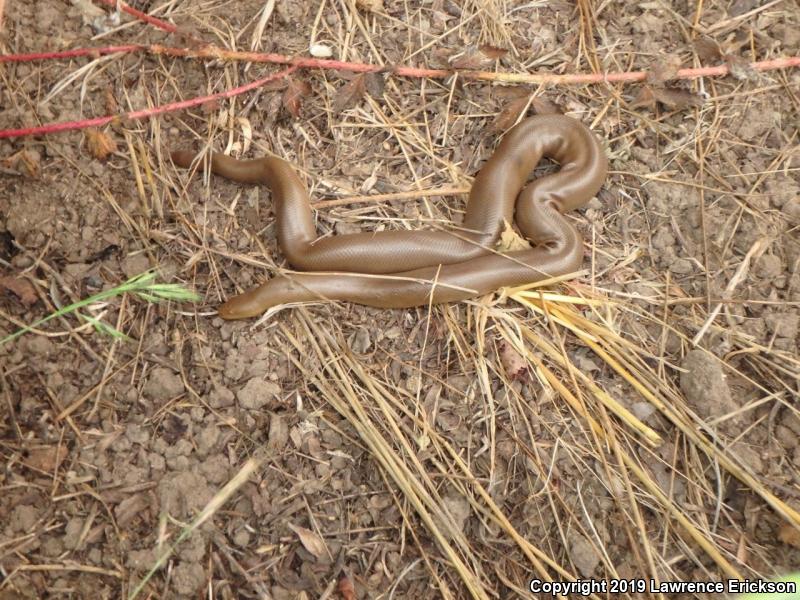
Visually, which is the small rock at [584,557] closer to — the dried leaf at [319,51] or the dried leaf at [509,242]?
the dried leaf at [509,242]

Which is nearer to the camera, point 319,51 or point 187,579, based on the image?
point 187,579

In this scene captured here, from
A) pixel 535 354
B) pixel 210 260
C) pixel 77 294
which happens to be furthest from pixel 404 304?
pixel 77 294

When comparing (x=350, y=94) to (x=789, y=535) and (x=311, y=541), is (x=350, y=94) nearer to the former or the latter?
(x=311, y=541)

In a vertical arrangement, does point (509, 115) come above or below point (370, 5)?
below

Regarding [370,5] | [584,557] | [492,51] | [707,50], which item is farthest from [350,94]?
[584,557]

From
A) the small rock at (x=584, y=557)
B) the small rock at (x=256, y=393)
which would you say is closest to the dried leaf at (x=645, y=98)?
the small rock at (x=584, y=557)

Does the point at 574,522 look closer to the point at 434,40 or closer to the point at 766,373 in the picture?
the point at 766,373
